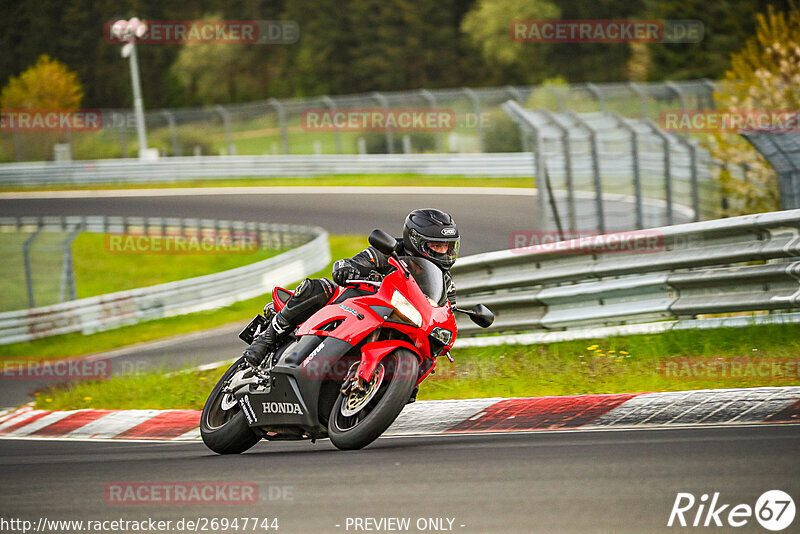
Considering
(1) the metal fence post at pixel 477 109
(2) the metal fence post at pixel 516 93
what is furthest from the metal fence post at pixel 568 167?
(1) the metal fence post at pixel 477 109

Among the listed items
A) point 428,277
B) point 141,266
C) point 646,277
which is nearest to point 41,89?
point 141,266

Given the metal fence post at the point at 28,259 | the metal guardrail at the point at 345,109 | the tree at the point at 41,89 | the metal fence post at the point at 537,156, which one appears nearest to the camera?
the metal fence post at the point at 537,156

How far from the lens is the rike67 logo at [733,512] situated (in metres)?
4.24

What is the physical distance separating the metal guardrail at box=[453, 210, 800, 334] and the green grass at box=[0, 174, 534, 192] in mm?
19747

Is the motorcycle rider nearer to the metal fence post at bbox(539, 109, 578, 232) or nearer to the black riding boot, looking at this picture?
the black riding boot

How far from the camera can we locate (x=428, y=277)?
6293 mm

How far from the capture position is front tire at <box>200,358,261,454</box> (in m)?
6.87

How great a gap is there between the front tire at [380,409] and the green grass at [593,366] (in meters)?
2.20

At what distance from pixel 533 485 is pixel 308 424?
1.79 m

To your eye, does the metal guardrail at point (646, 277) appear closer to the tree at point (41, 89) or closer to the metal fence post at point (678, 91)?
the metal fence post at point (678, 91)

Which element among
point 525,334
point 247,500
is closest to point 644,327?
point 525,334

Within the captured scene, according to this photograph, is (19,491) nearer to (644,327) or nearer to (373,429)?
(373,429)

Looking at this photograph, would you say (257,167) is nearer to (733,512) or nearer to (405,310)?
(405,310)

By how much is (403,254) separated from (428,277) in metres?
0.42
